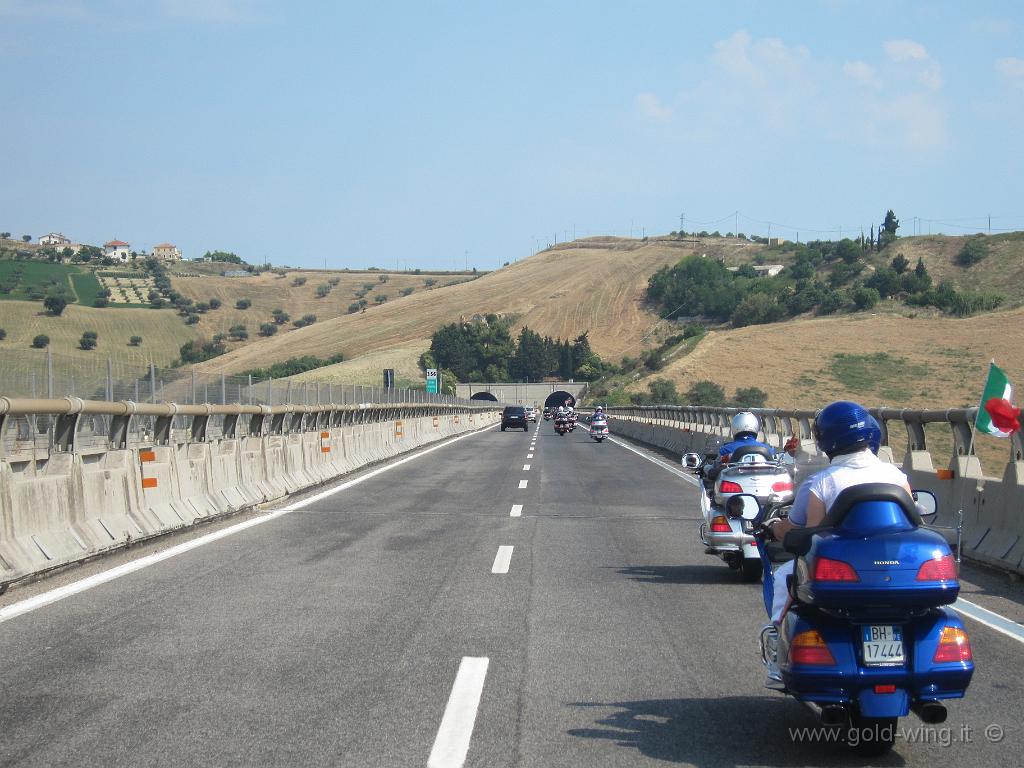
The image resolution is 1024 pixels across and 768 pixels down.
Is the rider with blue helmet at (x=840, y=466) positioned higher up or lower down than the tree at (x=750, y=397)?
higher up

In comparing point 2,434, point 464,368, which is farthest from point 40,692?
point 464,368

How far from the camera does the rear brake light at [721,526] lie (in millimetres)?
11203

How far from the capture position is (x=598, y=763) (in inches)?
219

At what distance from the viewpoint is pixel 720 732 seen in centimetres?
→ 607

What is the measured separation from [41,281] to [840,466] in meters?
152

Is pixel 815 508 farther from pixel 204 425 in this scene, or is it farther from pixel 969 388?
pixel 969 388

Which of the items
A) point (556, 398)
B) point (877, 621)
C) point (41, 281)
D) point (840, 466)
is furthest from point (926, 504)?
point (41, 281)

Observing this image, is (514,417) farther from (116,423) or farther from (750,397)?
(116,423)

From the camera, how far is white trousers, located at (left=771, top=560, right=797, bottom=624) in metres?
6.06

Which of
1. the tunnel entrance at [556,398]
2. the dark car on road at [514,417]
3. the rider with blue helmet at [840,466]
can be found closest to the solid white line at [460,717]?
the rider with blue helmet at [840,466]

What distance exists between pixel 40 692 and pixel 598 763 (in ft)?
10.7

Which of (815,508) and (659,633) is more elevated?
(815,508)

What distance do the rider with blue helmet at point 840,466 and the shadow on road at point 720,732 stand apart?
0.35 m

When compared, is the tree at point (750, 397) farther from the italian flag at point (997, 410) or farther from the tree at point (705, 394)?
the italian flag at point (997, 410)
